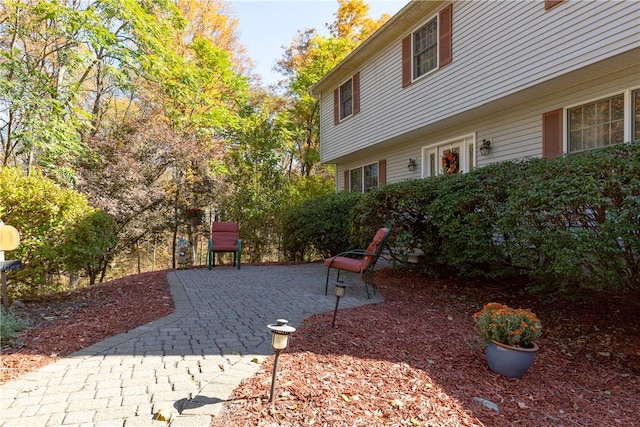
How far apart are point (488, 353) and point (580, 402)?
675mm

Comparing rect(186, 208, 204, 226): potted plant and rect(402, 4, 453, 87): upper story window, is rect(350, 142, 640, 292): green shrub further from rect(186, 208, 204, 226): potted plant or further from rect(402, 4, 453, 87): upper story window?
rect(186, 208, 204, 226): potted plant

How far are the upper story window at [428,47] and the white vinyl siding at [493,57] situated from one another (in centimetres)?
19

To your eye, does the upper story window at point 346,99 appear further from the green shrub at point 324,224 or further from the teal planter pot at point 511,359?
the teal planter pot at point 511,359

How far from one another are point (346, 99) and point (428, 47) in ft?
12.9

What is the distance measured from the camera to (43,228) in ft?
17.9

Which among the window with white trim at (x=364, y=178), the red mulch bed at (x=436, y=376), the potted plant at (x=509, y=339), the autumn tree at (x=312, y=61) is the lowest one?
the red mulch bed at (x=436, y=376)

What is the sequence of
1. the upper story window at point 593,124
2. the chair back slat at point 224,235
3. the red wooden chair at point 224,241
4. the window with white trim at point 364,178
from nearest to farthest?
the upper story window at point 593,124 < the red wooden chair at point 224,241 < the chair back slat at point 224,235 < the window with white trim at point 364,178

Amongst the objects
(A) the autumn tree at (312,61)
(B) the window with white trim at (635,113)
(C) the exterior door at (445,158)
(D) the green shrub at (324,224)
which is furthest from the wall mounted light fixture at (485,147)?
(A) the autumn tree at (312,61)

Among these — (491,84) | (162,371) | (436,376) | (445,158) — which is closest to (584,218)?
(436,376)

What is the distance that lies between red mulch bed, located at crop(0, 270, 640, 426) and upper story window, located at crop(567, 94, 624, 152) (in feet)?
8.26

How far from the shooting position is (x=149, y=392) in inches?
95.5

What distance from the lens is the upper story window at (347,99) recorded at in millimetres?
11336

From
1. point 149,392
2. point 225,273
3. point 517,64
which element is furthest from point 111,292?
point 517,64

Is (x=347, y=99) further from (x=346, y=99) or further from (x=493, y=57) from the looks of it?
(x=493, y=57)
